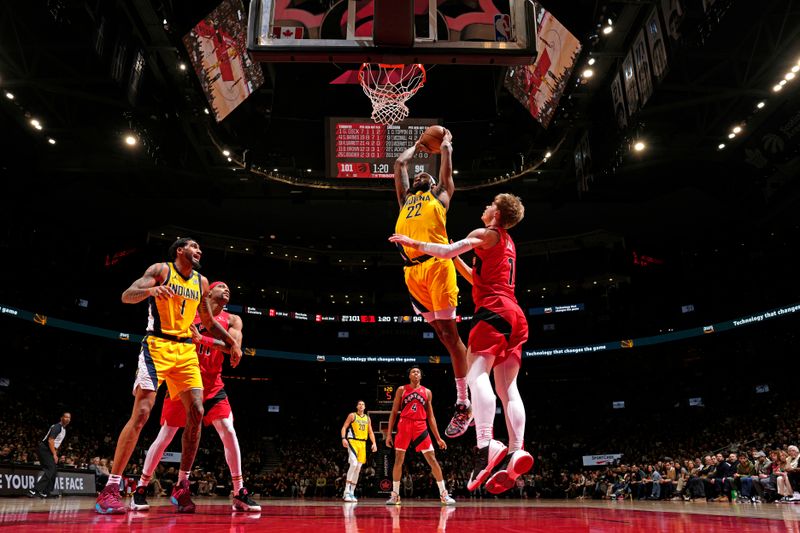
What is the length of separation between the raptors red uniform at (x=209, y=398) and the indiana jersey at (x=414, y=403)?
3.72 m

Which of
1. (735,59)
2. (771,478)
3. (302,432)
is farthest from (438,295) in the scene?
(302,432)

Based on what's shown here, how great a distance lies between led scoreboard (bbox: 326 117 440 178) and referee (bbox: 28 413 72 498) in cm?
799

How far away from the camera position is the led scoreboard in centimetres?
1486

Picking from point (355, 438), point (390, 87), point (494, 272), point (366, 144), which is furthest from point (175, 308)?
point (366, 144)

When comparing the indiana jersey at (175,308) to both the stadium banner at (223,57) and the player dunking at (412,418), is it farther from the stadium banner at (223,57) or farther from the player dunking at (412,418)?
the stadium banner at (223,57)

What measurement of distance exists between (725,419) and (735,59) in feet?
50.4

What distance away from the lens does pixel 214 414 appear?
6484 mm

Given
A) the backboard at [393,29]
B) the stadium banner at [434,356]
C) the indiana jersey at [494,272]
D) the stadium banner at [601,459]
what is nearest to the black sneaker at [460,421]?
the indiana jersey at [494,272]

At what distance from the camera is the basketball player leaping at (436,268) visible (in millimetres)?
5668

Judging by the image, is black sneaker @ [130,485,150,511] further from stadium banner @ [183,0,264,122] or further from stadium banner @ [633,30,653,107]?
stadium banner @ [633,30,653,107]

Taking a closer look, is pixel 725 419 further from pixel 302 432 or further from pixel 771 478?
pixel 302 432

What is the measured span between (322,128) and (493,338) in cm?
1625

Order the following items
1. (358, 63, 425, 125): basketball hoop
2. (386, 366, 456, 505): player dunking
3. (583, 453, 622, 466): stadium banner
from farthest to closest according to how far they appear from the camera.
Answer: (583, 453, 622, 466): stadium banner → (358, 63, 425, 125): basketball hoop → (386, 366, 456, 505): player dunking

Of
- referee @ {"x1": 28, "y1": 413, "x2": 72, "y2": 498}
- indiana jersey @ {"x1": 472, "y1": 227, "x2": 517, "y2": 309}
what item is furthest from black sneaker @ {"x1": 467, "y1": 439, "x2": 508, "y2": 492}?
referee @ {"x1": 28, "y1": 413, "x2": 72, "y2": 498}
